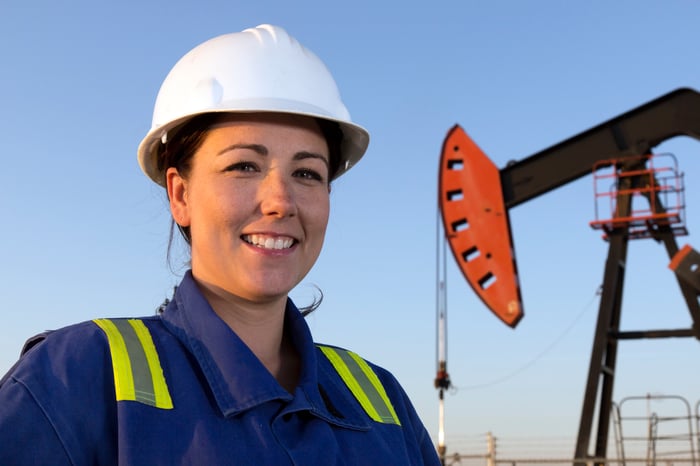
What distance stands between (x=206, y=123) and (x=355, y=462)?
0.79 metres

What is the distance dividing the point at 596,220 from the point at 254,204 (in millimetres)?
10335

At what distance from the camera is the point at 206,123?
74.1 inches

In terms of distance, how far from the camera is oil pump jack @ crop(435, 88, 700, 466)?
11164mm

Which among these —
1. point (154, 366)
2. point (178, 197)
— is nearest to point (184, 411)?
point (154, 366)

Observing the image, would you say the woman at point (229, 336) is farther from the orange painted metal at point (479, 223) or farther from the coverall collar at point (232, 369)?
the orange painted metal at point (479, 223)

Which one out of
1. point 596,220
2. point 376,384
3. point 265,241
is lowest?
point 376,384

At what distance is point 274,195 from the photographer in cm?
176

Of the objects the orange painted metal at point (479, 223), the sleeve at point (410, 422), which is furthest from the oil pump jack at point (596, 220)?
the sleeve at point (410, 422)

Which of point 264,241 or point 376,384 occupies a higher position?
point 264,241

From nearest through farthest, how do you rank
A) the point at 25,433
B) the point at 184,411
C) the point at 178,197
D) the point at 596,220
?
the point at 25,433, the point at 184,411, the point at 178,197, the point at 596,220

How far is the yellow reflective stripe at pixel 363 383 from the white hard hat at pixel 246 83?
60 cm

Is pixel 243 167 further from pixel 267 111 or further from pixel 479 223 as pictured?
pixel 479 223

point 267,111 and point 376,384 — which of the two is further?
point 376,384

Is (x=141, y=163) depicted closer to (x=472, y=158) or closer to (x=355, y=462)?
(x=355, y=462)
